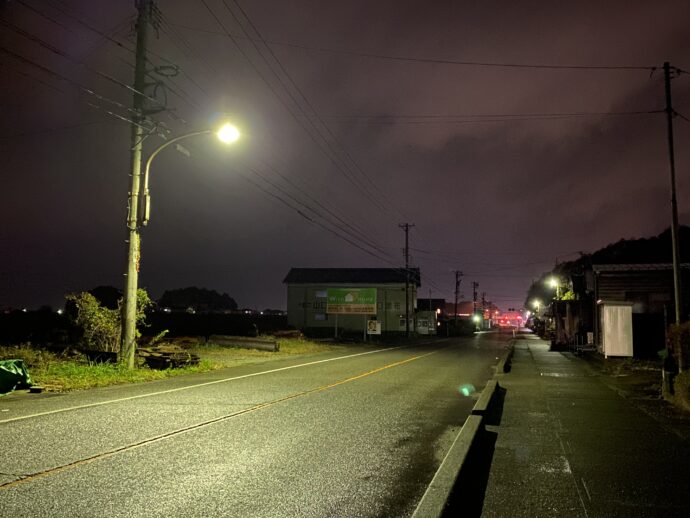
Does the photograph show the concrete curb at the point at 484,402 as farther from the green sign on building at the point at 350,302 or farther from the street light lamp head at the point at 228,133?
the green sign on building at the point at 350,302

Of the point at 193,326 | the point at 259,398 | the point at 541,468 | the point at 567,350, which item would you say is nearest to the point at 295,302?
the point at 193,326

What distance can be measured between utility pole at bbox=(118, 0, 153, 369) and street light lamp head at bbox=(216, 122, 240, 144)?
2837 millimetres

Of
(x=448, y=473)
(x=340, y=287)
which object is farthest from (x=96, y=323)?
(x=340, y=287)

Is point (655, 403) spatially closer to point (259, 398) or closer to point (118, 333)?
point (259, 398)

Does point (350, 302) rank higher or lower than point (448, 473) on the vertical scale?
higher

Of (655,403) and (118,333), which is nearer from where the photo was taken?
(655,403)

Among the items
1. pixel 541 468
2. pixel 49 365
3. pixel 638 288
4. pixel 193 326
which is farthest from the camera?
pixel 193 326

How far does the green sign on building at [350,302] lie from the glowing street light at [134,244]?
2816 centimetres

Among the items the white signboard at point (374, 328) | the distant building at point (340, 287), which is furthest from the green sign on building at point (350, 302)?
the distant building at point (340, 287)

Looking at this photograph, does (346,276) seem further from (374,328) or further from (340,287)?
(374,328)

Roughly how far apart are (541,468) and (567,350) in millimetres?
27582

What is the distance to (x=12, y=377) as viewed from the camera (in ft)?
36.4

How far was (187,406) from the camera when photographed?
9.58 meters

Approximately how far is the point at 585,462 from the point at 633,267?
24362 mm
